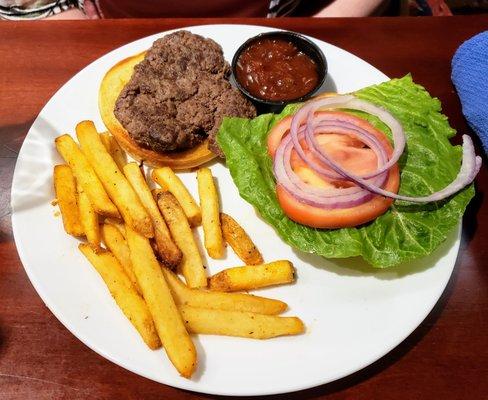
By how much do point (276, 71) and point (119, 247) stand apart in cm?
108

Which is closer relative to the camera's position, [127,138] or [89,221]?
[89,221]

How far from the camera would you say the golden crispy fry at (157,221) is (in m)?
1.81

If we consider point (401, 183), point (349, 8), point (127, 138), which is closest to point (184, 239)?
point (127, 138)

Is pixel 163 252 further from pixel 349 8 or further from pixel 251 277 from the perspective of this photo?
pixel 349 8

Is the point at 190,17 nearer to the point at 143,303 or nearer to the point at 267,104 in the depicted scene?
the point at 267,104

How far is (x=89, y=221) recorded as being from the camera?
6.19ft

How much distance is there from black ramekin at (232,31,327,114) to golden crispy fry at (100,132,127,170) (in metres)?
0.61

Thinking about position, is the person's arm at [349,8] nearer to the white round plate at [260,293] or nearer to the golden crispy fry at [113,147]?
the white round plate at [260,293]

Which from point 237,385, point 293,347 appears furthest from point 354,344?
point 237,385

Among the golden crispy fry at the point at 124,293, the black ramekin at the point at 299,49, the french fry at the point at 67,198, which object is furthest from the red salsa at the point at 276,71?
the golden crispy fry at the point at 124,293

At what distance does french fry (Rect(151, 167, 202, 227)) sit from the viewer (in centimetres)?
197

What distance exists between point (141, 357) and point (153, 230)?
0.46 m

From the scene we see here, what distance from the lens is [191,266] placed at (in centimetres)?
184

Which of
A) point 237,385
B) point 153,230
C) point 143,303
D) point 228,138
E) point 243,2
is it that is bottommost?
point 237,385
